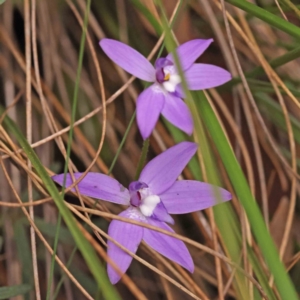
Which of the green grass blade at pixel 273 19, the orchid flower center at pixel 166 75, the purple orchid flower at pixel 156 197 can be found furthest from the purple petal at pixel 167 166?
the green grass blade at pixel 273 19

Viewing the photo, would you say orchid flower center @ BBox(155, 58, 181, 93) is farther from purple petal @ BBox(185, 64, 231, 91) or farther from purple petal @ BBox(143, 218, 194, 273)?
purple petal @ BBox(143, 218, 194, 273)

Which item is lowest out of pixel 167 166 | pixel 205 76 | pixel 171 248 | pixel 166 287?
pixel 166 287

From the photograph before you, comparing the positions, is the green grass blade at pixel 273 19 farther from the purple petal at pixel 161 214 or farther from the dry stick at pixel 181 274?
the dry stick at pixel 181 274

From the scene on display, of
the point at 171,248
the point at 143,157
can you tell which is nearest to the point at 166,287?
A: the point at 171,248

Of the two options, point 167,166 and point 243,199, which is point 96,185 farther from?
point 243,199

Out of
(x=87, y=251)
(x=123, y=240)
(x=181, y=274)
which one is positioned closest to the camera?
(x=87, y=251)

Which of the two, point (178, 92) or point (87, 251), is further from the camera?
point (178, 92)

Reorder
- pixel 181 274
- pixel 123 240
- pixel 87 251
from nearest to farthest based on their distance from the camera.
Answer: pixel 87 251 → pixel 123 240 → pixel 181 274
